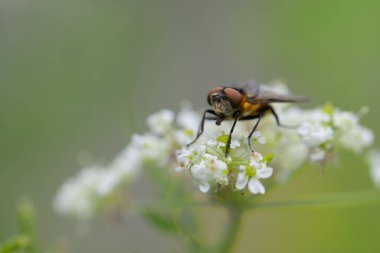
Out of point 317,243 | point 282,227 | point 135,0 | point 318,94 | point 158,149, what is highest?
point 135,0

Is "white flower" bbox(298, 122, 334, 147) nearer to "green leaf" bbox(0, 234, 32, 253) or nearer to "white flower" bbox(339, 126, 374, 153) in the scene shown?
"white flower" bbox(339, 126, 374, 153)

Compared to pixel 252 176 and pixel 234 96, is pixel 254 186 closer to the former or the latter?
pixel 252 176

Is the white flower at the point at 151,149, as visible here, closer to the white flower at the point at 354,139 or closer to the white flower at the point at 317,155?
the white flower at the point at 317,155

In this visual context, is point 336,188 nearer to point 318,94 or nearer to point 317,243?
point 317,243

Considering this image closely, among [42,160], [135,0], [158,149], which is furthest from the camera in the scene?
[135,0]

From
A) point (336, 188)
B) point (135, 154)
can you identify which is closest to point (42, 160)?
point (336, 188)

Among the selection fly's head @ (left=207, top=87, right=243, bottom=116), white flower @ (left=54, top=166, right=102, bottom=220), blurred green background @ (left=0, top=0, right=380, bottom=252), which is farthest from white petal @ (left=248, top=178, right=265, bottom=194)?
blurred green background @ (left=0, top=0, right=380, bottom=252)

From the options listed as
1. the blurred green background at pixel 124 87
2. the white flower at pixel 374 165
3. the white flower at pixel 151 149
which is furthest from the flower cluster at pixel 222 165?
the blurred green background at pixel 124 87
